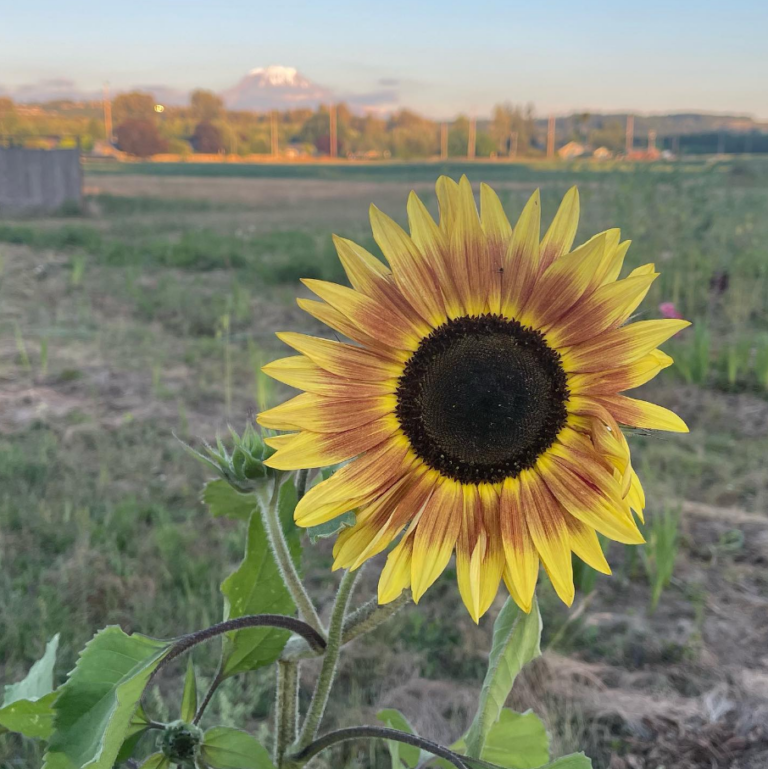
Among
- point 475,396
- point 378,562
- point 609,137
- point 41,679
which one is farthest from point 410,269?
point 609,137

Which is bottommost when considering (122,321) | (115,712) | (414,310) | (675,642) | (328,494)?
(675,642)

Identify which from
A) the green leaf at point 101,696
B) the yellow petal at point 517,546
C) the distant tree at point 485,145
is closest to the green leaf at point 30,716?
the green leaf at point 101,696

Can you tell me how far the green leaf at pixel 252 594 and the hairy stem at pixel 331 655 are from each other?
104mm

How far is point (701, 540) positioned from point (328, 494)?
8.00 feet

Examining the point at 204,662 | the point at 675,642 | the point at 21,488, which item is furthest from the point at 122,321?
the point at 675,642

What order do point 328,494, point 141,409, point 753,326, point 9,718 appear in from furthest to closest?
point 753,326 < point 141,409 < point 9,718 < point 328,494

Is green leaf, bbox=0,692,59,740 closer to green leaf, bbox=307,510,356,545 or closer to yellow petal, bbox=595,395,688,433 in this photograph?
green leaf, bbox=307,510,356,545

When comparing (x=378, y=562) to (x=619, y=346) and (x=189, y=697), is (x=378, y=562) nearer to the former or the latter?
(x=189, y=697)

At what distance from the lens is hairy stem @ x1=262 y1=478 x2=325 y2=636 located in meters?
0.80

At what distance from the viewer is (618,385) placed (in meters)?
0.71

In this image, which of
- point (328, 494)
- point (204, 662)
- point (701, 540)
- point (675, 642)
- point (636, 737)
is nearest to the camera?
point (328, 494)

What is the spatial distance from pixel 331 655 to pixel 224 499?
0.97ft

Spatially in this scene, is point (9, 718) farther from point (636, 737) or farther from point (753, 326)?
point (753, 326)

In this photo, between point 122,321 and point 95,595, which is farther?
point 122,321
